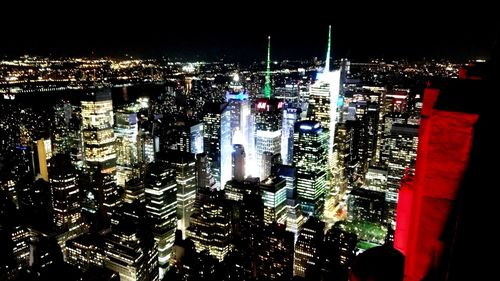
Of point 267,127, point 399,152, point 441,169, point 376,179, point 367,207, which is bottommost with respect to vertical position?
point 367,207

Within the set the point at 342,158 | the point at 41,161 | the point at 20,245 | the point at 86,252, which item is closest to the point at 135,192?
the point at 86,252

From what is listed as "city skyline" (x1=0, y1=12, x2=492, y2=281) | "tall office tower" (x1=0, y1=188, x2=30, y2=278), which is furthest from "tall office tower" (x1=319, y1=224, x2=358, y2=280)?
"tall office tower" (x1=0, y1=188, x2=30, y2=278)

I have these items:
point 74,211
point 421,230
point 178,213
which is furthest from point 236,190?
point 421,230

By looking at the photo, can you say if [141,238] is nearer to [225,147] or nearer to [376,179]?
[225,147]

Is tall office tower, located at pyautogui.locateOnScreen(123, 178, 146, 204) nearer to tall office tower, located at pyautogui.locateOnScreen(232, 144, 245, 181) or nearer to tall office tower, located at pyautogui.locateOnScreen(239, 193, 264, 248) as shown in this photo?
tall office tower, located at pyautogui.locateOnScreen(239, 193, 264, 248)

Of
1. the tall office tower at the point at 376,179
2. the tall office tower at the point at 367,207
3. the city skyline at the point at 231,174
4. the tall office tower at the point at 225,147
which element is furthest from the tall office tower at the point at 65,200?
the tall office tower at the point at 376,179
